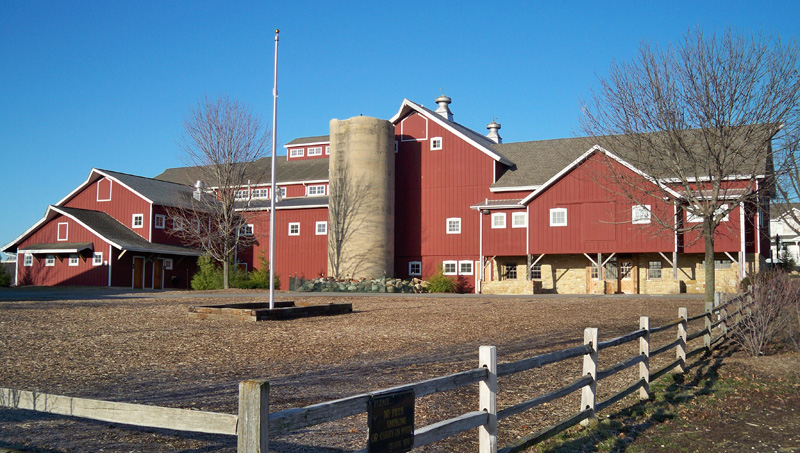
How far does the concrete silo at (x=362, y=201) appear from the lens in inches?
1519

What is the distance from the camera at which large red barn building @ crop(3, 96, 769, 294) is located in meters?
32.8

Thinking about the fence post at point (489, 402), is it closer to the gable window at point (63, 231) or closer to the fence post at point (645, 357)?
the fence post at point (645, 357)

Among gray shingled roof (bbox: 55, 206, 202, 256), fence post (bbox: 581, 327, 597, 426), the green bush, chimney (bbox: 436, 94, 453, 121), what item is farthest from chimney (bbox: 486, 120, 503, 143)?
fence post (bbox: 581, 327, 597, 426)

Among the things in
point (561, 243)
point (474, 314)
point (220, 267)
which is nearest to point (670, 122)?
point (474, 314)

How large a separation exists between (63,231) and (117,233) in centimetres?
371

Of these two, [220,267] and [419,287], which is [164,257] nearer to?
[220,267]

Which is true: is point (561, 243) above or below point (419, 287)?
above

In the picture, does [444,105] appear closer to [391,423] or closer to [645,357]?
[645,357]

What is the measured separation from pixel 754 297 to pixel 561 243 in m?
19.9

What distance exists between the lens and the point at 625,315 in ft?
66.0

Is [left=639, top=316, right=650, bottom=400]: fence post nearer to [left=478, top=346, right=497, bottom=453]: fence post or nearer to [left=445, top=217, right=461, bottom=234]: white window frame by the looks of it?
[left=478, top=346, right=497, bottom=453]: fence post

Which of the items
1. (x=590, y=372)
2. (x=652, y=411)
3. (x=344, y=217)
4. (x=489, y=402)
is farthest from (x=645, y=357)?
(x=344, y=217)

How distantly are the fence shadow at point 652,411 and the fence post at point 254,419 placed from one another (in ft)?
14.7

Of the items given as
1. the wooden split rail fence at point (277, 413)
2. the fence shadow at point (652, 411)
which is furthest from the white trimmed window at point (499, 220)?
the wooden split rail fence at point (277, 413)
